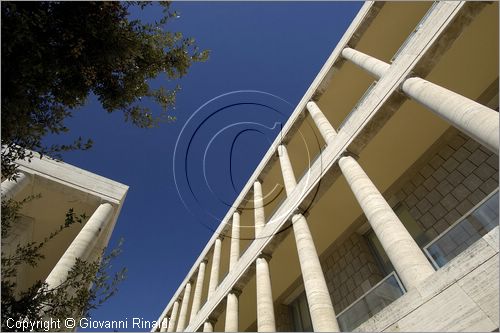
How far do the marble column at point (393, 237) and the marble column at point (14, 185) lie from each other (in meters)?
14.8

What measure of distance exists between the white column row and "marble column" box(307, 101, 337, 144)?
3.66 m

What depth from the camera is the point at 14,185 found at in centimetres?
1571

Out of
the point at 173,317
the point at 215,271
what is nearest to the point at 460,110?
the point at 215,271

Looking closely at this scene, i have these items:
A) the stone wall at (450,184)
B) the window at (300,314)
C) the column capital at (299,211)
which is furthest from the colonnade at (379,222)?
the window at (300,314)

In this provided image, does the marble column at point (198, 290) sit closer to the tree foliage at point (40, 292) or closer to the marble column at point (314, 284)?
the marble column at point (314, 284)

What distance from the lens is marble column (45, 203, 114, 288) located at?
44.0 feet

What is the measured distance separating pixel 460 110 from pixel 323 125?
23.5ft

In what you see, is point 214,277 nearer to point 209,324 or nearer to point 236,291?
point 209,324

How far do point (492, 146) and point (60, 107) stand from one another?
864cm

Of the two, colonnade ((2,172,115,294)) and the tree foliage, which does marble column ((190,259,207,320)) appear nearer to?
colonnade ((2,172,115,294))

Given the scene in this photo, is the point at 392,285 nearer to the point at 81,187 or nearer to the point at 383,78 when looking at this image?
the point at 383,78

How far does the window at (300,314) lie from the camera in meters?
17.1

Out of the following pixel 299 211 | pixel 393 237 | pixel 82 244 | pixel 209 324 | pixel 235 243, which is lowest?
pixel 393 237

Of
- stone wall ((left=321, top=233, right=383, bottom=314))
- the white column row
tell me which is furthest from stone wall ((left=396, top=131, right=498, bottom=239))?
the white column row
